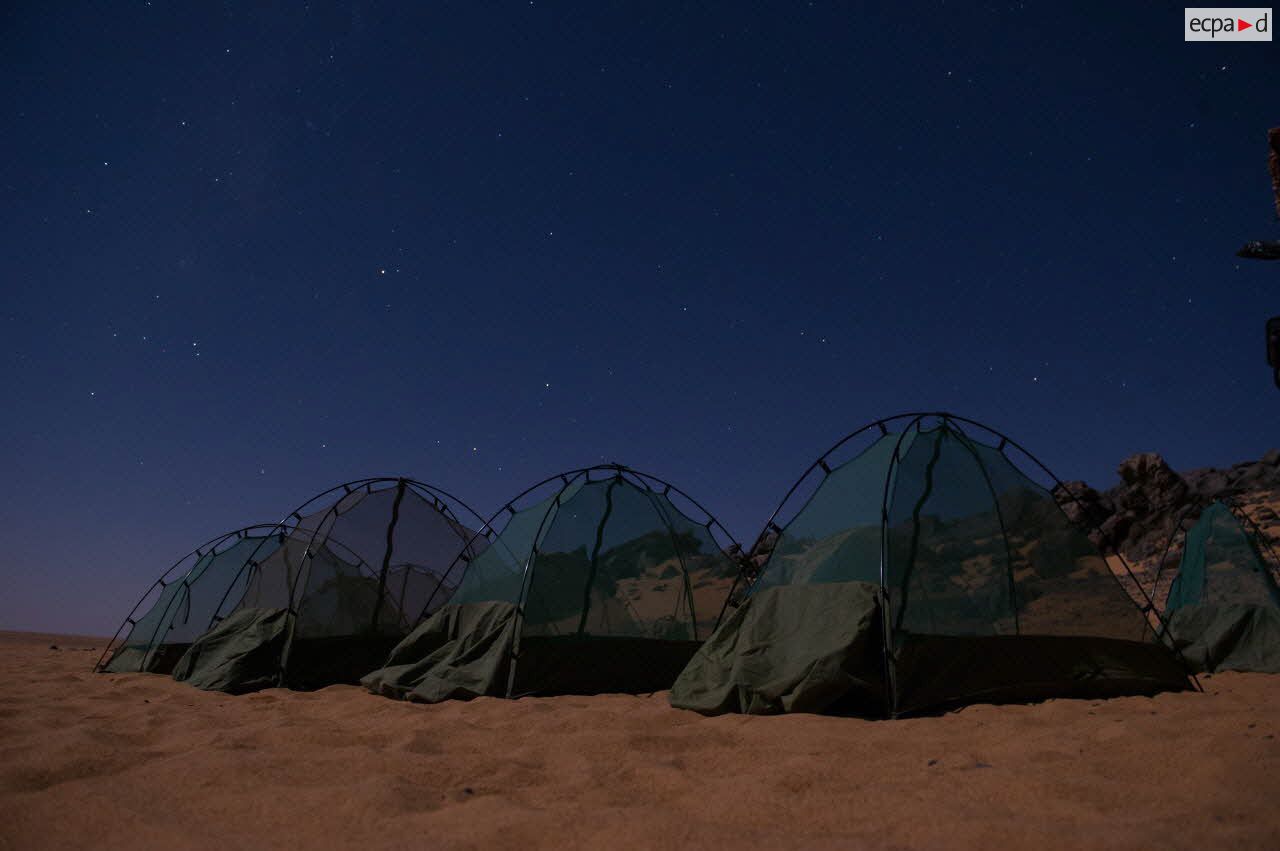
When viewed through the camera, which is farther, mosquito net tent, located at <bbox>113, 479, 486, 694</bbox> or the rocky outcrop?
the rocky outcrop

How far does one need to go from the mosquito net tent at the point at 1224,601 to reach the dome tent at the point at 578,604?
637 cm

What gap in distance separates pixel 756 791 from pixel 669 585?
551 centimetres

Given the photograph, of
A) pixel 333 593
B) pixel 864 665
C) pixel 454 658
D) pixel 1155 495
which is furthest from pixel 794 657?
pixel 1155 495

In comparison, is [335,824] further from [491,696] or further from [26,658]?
[26,658]

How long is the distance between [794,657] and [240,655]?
7.39m

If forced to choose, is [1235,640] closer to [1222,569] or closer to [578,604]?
[1222,569]

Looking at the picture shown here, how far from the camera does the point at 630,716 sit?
5.69 m

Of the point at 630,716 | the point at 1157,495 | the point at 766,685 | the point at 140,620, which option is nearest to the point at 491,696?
the point at 630,716

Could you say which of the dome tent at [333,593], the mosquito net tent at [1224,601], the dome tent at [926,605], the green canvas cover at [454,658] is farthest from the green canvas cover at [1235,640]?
the dome tent at [333,593]

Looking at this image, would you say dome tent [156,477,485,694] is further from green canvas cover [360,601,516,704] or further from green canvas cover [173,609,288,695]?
green canvas cover [360,601,516,704]

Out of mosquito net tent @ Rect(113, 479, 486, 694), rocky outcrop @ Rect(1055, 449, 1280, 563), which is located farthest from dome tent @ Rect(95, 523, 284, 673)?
Result: rocky outcrop @ Rect(1055, 449, 1280, 563)

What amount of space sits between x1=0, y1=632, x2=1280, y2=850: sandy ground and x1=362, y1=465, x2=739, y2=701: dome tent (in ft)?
5.56

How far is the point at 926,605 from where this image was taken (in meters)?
5.97

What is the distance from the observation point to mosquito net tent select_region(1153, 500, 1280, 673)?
8.95 metres
